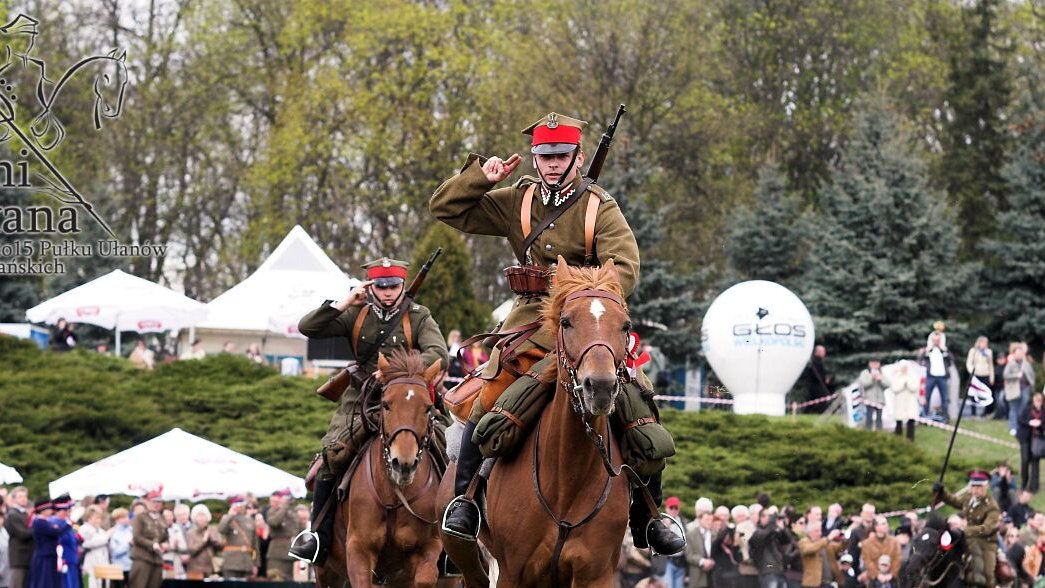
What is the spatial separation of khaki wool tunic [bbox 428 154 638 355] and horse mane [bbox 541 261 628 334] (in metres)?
0.75

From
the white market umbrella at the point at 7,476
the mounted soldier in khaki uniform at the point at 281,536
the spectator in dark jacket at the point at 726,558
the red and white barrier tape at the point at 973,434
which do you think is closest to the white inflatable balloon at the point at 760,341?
the red and white barrier tape at the point at 973,434

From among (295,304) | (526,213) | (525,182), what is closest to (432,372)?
(525,182)

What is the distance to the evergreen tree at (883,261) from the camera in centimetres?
4053

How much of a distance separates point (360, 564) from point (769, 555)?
33.6ft

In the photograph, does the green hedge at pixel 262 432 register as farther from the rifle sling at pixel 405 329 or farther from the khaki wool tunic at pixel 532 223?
the khaki wool tunic at pixel 532 223

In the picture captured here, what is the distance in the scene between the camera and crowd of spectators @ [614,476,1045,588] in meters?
22.7

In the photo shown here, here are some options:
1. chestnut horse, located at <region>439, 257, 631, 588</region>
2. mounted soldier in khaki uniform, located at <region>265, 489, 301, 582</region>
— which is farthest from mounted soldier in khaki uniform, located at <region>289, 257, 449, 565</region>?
mounted soldier in khaki uniform, located at <region>265, 489, 301, 582</region>

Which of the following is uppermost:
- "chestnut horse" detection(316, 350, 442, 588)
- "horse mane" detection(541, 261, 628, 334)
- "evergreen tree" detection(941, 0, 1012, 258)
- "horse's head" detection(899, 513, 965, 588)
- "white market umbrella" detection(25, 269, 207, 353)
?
"evergreen tree" detection(941, 0, 1012, 258)

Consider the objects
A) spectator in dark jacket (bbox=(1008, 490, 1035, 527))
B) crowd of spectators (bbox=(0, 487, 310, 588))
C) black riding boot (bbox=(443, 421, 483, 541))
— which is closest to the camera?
black riding boot (bbox=(443, 421, 483, 541))

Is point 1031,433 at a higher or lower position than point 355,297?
lower

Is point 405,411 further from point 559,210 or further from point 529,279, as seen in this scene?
point 559,210

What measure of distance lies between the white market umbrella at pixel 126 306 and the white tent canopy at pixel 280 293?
3.67ft

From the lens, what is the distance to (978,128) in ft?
167

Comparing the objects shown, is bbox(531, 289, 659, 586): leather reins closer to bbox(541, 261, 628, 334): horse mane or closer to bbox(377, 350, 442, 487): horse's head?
bbox(541, 261, 628, 334): horse mane
